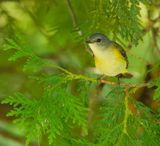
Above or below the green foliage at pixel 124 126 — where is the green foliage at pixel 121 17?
above

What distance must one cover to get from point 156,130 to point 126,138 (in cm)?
17

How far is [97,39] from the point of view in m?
2.85

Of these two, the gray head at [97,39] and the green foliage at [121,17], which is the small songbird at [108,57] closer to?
the gray head at [97,39]

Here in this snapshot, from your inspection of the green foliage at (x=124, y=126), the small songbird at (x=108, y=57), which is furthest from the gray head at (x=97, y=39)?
the green foliage at (x=124, y=126)

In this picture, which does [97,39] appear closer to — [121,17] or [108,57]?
[108,57]

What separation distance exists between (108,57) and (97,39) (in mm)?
156

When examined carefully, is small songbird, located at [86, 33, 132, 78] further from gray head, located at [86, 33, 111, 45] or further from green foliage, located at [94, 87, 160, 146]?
green foliage, located at [94, 87, 160, 146]

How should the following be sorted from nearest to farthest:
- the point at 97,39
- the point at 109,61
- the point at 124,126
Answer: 1. the point at 124,126
2. the point at 97,39
3. the point at 109,61

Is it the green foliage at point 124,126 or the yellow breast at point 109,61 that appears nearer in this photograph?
the green foliage at point 124,126

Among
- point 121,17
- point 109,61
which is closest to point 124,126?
point 121,17

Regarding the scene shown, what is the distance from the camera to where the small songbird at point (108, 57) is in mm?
2947

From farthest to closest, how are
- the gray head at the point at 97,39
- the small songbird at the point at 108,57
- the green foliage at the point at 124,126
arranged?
1. the small songbird at the point at 108,57
2. the gray head at the point at 97,39
3. the green foliage at the point at 124,126

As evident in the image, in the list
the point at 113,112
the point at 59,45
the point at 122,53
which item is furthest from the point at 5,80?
the point at 113,112

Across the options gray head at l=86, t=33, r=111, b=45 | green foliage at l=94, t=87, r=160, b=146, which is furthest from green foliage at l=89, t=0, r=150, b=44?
green foliage at l=94, t=87, r=160, b=146
